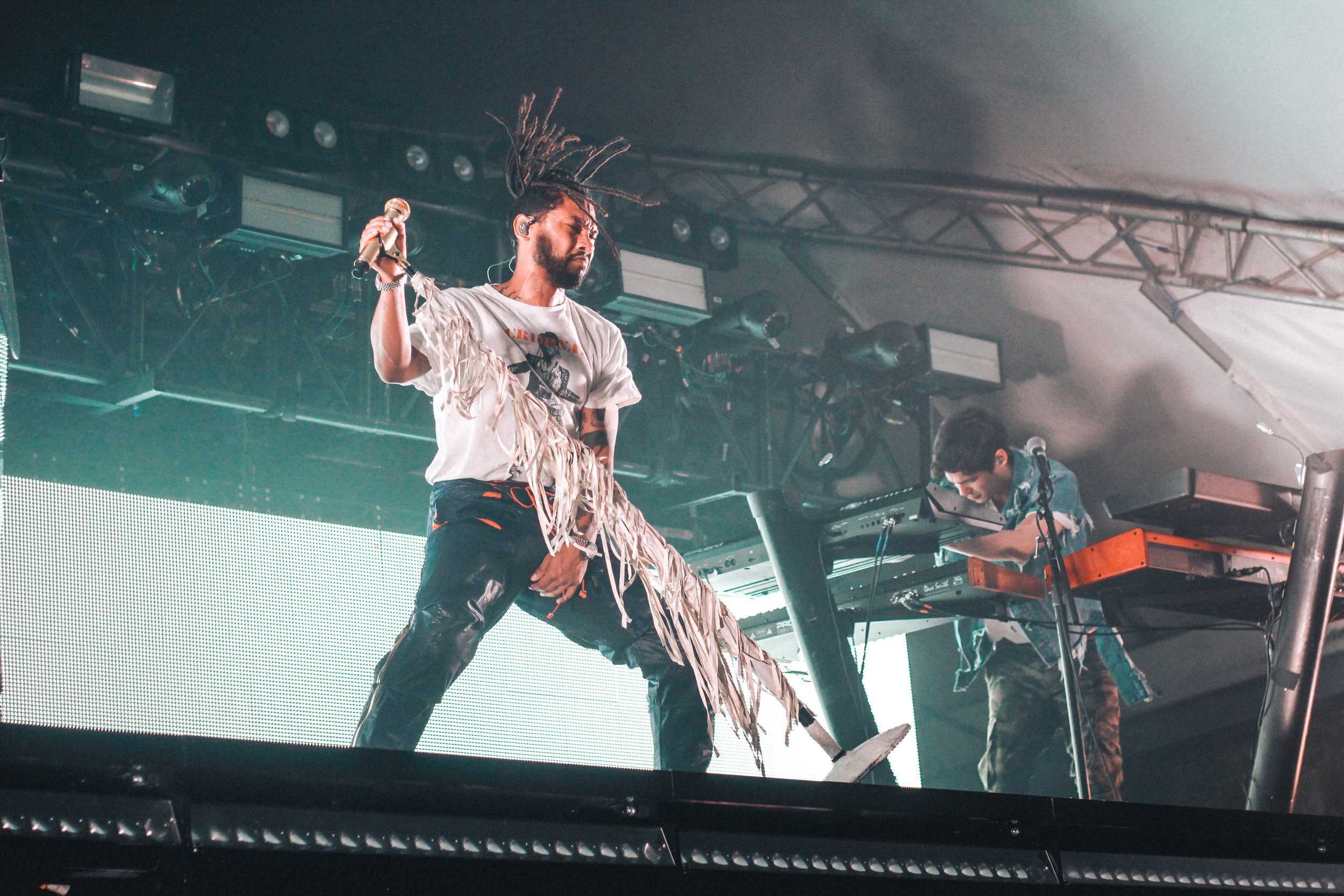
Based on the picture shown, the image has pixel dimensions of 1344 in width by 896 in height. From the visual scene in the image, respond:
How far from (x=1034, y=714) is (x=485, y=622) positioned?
256cm

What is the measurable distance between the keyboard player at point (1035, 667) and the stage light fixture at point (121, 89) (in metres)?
3.22

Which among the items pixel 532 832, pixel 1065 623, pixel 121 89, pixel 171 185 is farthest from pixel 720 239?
pixel 532 832

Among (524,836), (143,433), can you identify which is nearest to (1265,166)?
(143,433)

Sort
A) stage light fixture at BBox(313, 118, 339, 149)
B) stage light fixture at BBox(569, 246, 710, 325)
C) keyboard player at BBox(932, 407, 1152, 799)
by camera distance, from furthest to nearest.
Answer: stage light fixture at BBox(569, 246, 710, 325)
stage light fixture at BBox(313, 118, 339, 149)
keyboard player at BBox(932, 407, 1152, 799)

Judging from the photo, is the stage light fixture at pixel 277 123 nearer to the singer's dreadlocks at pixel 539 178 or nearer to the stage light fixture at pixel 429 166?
the stage light fixture at pixel 429 166

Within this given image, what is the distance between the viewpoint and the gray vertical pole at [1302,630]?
11.6 feet

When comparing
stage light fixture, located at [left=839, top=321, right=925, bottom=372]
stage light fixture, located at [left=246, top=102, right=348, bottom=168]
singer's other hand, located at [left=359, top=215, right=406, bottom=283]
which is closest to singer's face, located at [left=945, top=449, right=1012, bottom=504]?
stage light fixture, located at [left=839, top=321, right=925, bottom=372]

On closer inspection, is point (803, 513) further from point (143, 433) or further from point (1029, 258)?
point (143, 433)

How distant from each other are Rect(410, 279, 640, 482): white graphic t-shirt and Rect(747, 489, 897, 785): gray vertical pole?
96.7 inches

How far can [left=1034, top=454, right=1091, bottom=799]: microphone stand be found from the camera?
381 centimetres

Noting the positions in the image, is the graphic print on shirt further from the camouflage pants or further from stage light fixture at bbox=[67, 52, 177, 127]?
stage light fixture at bbox=[67, 52, 177, 127]

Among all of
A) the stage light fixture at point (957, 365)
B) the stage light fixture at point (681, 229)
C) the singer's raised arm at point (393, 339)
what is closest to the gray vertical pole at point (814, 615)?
the stage light fixture at point (681, 229)

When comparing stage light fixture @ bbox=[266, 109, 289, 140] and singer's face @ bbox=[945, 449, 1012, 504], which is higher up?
stage light fixture @ bbox=[266, 109, 289, 140]

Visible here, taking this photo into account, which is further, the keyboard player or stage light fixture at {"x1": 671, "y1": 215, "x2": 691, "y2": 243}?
stage light fixture at {"x1": 671, "y1": 215, "x2": 691, "y2": 243}
